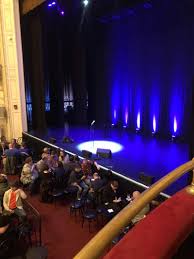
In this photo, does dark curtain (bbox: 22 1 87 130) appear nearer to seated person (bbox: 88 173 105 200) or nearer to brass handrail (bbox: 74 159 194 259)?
seated person (bbox: 88 173 105 200)

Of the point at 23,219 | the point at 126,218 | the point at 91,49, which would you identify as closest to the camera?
the point at 126,218

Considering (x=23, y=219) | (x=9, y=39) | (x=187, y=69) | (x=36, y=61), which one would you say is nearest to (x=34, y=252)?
(x=23, y=219)

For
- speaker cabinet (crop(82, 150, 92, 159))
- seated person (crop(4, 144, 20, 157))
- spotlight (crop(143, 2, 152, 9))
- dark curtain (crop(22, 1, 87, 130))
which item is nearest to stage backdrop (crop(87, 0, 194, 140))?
spotlight (crop(143, 2, 152, 9))

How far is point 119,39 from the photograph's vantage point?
15742 mm

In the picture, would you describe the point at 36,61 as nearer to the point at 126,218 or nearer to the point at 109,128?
the point at 109,128

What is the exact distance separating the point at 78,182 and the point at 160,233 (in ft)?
21.8

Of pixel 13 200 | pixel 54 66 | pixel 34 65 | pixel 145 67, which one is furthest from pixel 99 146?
pixel 54 66

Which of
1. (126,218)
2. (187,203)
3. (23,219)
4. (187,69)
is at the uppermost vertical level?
(187,69)

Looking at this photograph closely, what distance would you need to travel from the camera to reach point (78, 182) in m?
8.05

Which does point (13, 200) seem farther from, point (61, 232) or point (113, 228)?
point (113, 228)

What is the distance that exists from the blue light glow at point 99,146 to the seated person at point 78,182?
299cm

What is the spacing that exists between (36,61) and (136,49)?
5.39 m

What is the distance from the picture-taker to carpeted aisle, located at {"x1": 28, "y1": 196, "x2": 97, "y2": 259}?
241 inches

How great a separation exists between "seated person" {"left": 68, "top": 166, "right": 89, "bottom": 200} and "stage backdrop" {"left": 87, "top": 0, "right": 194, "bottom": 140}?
6.01 metres
